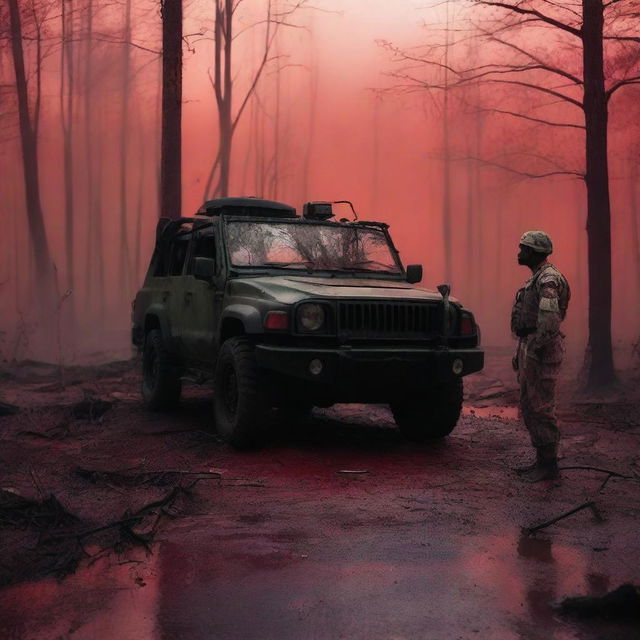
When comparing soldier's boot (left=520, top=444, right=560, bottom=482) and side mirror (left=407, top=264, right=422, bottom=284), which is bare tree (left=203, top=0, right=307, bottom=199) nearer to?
side mirror (left=407, top=264, right=422, bottom=284)

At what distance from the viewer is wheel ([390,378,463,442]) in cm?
723

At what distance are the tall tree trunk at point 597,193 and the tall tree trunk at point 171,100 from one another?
6.52 metres

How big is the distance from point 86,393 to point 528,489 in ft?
22.6

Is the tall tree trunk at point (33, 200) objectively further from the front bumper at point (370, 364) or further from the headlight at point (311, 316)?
the front bumper at point (370, 364)

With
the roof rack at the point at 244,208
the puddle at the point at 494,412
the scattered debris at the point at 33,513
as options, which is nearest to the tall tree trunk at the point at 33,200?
the roof rack at the point at 244,208

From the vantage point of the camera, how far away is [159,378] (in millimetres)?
8961

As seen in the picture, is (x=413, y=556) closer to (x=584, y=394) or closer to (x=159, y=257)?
(x=159, y=257)

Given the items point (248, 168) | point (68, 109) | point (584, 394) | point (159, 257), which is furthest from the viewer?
point (248, 168)

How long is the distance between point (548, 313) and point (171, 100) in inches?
364

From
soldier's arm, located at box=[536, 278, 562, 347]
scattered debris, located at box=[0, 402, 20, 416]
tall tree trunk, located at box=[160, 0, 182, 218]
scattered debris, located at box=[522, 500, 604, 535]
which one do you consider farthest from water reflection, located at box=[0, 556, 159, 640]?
tall tree trunk, located at box=[160, 0, 182, 218]

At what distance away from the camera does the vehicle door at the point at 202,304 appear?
7568mm

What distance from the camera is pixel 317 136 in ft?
123

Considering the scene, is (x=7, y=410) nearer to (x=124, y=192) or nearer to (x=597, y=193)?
(x=597, y=193)

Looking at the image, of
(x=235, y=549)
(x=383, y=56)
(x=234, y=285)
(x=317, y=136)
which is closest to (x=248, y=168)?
(x=317, y=136)
